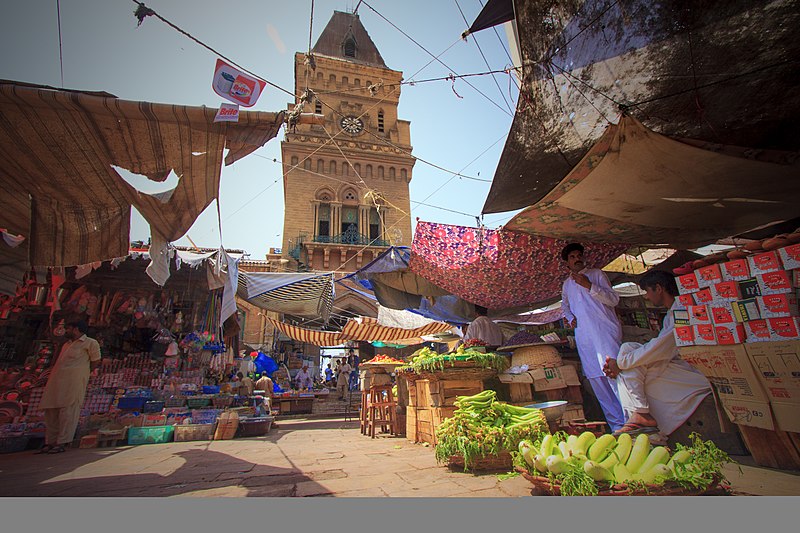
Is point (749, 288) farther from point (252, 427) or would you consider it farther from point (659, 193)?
point (252, 427)

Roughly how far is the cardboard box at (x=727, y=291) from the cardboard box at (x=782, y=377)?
31 centimetres

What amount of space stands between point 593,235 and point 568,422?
6.69ft

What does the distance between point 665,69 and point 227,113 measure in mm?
3661

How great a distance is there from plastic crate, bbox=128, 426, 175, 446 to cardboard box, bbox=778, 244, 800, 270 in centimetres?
705

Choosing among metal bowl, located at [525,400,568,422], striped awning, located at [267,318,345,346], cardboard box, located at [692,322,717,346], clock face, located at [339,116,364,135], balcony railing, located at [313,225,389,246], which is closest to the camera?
cardboard box, located at [692,322,717,346]

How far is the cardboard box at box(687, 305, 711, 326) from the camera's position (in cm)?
239

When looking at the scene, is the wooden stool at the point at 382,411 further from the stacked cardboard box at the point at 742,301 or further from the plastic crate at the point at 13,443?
the plastic crate at the point at 13,443

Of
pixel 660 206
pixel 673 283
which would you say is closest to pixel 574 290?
pixel 673 283

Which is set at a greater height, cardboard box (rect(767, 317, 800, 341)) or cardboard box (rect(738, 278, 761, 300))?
cardboard box (rect(738, 278, 761, 300))

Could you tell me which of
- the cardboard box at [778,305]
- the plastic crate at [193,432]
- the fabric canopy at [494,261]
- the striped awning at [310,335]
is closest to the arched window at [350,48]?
the striped awning at [310,335]

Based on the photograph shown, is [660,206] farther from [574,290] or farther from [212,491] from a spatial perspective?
[212,491]

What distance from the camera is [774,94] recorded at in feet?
9.25

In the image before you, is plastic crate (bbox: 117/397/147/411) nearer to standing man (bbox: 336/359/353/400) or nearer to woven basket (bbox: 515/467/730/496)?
woven basket (bbox: 515/467/730/496)

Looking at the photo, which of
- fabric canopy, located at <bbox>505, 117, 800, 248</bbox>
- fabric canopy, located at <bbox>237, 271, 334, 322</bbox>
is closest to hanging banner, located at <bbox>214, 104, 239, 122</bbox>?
fabric canopy, located at <bbox>505, 117, 800, 248</bbox>
